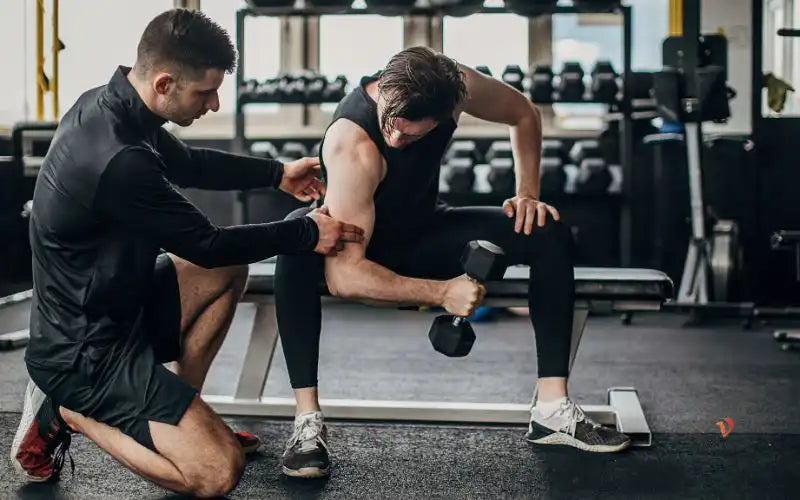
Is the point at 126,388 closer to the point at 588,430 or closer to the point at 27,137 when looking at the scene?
the point at 588,430

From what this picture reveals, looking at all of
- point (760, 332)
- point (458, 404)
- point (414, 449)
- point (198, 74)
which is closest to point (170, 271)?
point (198, 74)

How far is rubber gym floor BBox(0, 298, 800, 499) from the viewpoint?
83.2 inches

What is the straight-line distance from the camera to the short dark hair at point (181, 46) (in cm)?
189

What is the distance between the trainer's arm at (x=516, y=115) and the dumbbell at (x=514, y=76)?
97.4 inches

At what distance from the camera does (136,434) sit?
195cm

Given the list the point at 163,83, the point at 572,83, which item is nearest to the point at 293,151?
the point at 572,83

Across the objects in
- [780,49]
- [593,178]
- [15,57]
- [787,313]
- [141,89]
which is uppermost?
[780,49]

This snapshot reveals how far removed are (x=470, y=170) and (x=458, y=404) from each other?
264 cm

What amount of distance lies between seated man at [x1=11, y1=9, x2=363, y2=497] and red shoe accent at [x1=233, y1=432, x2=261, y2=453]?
35 centimetres

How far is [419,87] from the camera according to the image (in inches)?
81.4

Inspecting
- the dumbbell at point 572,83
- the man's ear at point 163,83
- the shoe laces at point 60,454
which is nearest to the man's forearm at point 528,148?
the man's ear at point 163,83

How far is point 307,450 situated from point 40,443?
1.86 ft

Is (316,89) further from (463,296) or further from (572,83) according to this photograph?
(463,296)

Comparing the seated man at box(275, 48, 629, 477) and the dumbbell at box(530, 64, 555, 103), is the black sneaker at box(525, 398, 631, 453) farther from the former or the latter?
the dumbbell at box(530, 64, 555, 103)
